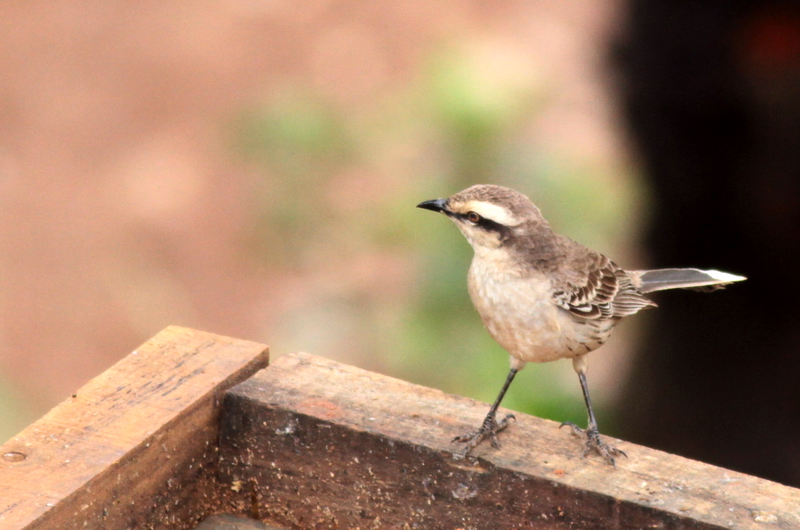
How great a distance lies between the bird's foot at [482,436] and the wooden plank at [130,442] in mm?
686

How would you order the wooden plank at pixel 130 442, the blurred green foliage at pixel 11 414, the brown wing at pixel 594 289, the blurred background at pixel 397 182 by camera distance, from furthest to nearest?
the blurred green foliage at pixel 11 414
the blurred background at pixel 397 182
the brown wing at pixel 594 289
the wooden plank at pixel 130 442

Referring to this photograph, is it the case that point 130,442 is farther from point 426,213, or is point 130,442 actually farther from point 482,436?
point 426,213

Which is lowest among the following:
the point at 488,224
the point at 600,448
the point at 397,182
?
the point at 600,448

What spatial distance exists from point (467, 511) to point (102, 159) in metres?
5.17

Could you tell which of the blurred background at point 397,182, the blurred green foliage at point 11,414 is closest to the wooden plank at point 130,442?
the blurred background at point 397,182

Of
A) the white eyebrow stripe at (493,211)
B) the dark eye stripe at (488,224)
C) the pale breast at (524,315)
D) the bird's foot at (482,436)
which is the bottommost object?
the bird's foot at (482,436)

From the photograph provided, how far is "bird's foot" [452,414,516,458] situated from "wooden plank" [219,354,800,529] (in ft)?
0.08

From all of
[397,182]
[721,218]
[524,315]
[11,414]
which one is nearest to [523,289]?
[524,315]

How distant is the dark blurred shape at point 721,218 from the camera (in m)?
3.76

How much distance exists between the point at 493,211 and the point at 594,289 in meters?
0.48

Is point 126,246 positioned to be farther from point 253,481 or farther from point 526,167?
point 253,481

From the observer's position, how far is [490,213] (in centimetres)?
302

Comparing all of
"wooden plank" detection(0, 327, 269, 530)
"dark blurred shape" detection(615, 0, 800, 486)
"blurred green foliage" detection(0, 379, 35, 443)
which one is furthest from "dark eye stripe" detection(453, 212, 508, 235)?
"blurred green foliage" detection(0, 379, 35, 443)

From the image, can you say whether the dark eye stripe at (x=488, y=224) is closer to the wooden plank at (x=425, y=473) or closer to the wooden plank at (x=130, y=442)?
the wooden plank at (x=425, y=473)
